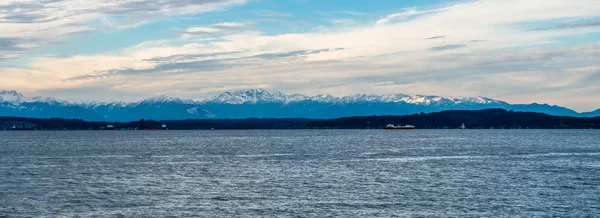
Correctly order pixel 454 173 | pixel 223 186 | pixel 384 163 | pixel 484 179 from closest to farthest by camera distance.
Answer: pixel 223 186 < pixel 484 179 < pixel 454 173 < pixel 384 163

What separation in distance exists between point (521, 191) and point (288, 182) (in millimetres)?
22612

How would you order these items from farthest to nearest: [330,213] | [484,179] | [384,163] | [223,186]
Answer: [384,163] → [484,179] → [223,186] → [330,213]

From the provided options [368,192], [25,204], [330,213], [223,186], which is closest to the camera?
[330,213]

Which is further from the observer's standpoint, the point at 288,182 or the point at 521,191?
the point at 288,182

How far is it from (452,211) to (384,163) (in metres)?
47.5

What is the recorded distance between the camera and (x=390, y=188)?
2692 inches

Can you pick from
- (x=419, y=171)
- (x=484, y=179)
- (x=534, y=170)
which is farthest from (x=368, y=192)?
(x=534, y=170)

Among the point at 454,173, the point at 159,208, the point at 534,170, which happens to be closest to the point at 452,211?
the point at 159,208

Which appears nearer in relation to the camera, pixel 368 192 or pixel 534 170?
pixel 368 192

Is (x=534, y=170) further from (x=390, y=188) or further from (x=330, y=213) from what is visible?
(x=330, y=213)

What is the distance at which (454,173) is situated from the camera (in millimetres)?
84625

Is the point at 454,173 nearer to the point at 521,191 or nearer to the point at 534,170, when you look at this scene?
the point at 534,170

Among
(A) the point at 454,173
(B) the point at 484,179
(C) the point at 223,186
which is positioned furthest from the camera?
(A) the point at 454,173

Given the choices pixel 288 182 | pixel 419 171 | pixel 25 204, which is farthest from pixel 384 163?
pixel 25 204
